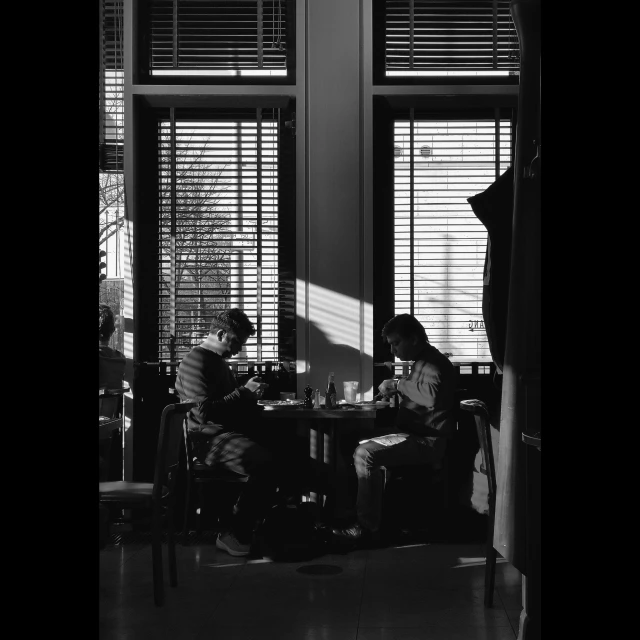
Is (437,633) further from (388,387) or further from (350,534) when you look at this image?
(388,387)

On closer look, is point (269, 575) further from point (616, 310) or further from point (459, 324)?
point (616, 310)

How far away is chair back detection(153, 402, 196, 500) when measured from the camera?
3.29 metres

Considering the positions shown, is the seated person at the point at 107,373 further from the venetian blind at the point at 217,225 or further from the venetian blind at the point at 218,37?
the venetian blind at the point at 218,37

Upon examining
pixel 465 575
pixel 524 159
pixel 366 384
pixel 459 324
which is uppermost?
pixel 524 159

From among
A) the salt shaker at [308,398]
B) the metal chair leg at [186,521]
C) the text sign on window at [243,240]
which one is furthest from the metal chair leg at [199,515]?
the text sign on window at [243,240]

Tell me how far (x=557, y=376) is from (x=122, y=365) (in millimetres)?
3514

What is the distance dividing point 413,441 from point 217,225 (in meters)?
1.91

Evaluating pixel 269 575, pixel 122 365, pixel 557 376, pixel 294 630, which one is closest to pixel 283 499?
pixel 269 575

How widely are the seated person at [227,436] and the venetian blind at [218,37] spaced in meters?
1.96

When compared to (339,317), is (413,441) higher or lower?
lower

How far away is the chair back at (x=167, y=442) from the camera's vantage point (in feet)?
10.8

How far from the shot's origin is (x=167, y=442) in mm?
3322

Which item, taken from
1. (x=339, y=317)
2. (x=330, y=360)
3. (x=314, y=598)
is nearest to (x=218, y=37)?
(x=339, y=317)

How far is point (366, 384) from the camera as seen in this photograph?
5.04 metres
